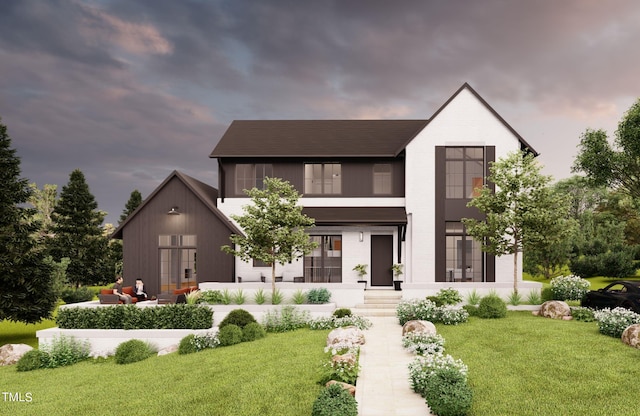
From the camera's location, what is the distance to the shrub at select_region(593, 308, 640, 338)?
13.0 m

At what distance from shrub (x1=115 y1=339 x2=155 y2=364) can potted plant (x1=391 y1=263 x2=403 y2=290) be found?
1243 centimetres

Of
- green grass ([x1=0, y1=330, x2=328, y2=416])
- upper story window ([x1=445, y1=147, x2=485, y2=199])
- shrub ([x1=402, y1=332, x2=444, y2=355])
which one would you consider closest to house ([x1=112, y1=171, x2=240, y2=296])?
green grass ([x1=0, y1=330, x2=328, y2=416])

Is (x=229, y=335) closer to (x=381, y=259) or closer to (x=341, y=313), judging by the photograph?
(x=341, y=313)

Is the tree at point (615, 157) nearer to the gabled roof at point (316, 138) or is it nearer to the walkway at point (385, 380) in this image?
the gabled roof at point (316, 138)

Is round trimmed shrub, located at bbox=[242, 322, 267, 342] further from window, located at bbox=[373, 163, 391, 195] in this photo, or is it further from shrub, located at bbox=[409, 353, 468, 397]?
window, located at bbox=[373, 163, 391, 195]

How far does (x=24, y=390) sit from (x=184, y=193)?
11.4 m

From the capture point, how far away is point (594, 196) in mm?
55844

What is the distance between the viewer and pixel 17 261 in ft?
61.1

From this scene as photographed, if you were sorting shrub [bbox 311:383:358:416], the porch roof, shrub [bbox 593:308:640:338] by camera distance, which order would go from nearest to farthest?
shrub [bbox 311:383:358:416]
shrub [bbox 593:308:640:338]
the porch roof

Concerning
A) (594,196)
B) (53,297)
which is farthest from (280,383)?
(594,196)

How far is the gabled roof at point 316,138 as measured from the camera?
76.8 ft

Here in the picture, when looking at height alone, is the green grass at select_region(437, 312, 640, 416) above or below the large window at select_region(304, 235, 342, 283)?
below

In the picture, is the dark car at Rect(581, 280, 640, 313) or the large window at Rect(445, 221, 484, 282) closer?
the dark car at Rect(581, 280, 640, 313)

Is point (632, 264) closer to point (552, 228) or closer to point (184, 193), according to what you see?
point (552, 228)
